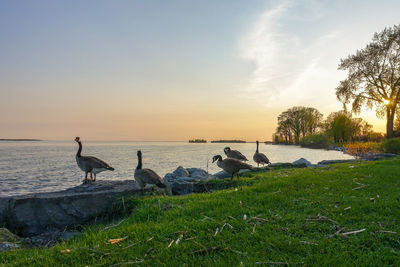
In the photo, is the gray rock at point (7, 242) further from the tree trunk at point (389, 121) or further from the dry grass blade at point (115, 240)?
the tree trunk at point (389, 121)

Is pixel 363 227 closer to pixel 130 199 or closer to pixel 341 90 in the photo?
pixel 130 199

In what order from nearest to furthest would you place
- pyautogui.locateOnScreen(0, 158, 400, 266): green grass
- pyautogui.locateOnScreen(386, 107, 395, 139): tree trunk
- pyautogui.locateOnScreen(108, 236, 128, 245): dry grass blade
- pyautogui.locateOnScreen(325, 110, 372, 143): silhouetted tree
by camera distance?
pyautogui.locateOnScreen(0, 158, 400, 266): green grass → pyautogui.locateOnScreen(108, 236, 128, 245): dry grass blade → pyautogui.locateOnScreen(386, 107, 395, 139): tree trunk → pyautogui.locateOnScreen(325, 110, 372, 143): silhouetted tree

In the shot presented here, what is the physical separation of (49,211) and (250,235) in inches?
268

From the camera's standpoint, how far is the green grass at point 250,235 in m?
3.41

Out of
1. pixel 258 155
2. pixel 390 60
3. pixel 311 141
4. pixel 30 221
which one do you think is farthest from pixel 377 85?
pixel 30 221

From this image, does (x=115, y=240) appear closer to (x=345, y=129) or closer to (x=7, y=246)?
(x=7, y=246)

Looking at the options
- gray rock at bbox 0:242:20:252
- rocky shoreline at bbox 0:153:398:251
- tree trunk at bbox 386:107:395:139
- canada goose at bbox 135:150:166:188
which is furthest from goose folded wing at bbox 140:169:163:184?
tree trunk at bbox 386:107:395:139

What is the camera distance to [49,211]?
720 cm

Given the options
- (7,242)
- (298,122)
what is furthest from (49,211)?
(298,122)

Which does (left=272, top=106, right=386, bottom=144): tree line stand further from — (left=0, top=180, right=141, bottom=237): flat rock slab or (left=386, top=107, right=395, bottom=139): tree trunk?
(left=0, top=180, right=141, bottom=237): flat rock slab

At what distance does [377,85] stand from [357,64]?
447cm

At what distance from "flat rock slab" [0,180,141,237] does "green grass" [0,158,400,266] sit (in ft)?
7.36

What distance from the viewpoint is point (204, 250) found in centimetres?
364

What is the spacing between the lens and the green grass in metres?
3.41
